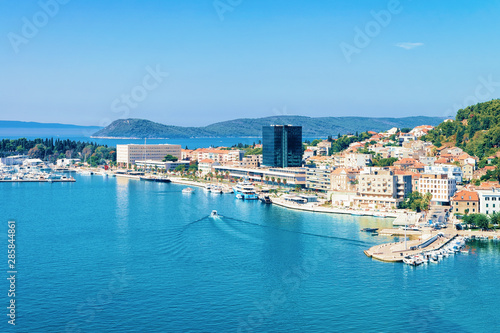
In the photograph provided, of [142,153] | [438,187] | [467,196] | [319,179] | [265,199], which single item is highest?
[142,153]

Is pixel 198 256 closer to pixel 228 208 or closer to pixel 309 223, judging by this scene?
pixel 309 223

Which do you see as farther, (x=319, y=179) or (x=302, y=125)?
(x=302, y=125)

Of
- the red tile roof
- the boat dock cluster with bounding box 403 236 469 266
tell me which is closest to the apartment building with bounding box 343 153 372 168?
the red tile roof

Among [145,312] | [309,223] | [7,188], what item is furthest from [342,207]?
[7,188]

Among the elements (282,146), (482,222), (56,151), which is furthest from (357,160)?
(56,151)

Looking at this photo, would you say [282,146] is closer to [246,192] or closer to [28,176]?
[246,192]

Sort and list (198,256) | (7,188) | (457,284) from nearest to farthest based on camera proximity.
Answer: (457,284) → (198,256) → (7,188)
